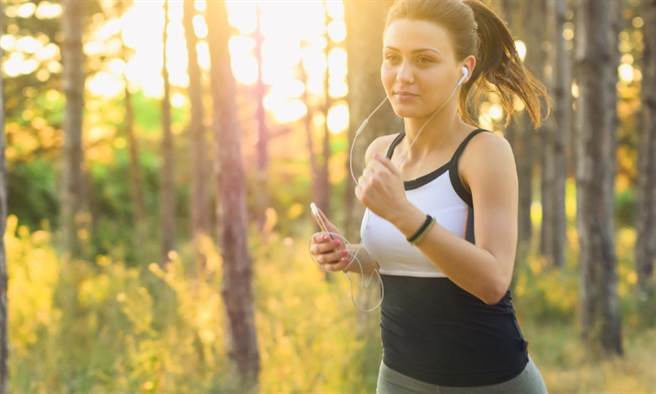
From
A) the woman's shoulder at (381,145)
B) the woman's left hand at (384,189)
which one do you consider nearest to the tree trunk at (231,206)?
the woman's shoulder at (381,145)

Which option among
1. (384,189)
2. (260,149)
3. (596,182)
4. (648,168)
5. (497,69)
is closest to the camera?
(384,189)

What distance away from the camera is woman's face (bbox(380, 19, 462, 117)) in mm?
2564

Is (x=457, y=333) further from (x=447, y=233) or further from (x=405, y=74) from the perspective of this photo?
(x=405, y=74)

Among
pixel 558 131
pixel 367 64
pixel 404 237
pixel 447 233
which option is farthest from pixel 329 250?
pixel 558 131

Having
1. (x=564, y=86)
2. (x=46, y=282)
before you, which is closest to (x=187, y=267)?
(x=46, y=282)

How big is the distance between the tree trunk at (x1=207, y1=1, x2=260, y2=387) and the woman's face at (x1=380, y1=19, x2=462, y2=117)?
4.19m

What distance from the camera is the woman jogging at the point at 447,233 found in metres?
2.38

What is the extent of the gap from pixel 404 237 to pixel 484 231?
0.91 feet

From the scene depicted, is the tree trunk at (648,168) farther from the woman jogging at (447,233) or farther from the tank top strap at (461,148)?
the tank top strap at (461,148)

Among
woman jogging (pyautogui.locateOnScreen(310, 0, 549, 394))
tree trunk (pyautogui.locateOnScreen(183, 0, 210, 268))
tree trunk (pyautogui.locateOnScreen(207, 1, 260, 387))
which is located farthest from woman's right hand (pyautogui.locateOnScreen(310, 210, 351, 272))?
tree trunk (pyautogui.locateOnScreen(183, 0, 210, 268))

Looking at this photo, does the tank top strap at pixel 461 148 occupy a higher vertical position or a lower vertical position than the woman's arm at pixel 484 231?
higher

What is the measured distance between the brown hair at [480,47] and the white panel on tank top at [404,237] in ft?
1.35

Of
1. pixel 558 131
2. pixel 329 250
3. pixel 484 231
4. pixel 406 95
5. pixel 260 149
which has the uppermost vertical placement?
pixel 406 95

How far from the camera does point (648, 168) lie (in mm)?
12695
